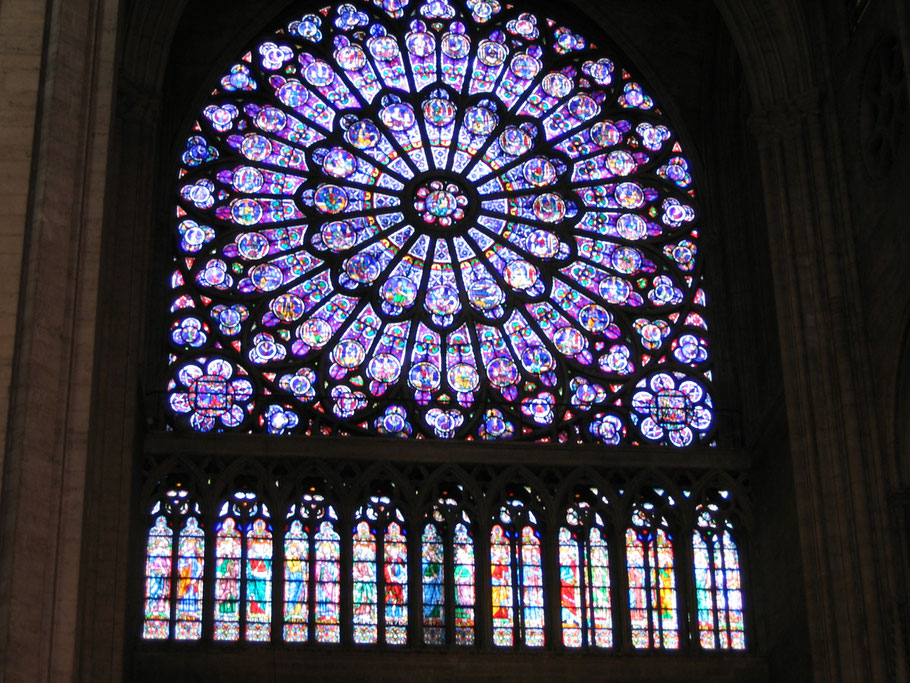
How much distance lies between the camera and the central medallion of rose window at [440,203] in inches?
719

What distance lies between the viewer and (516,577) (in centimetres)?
1612

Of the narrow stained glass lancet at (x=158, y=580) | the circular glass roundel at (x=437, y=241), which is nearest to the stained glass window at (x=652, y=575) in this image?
the circular glass roundel at (x=437, y=241)

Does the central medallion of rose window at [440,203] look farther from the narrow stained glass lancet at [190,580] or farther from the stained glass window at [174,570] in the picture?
the narrow stained glass lancet at [190,580]

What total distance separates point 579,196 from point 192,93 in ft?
13.9

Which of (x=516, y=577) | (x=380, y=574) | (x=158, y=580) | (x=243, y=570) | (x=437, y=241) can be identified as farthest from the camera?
(x=437, y=241)

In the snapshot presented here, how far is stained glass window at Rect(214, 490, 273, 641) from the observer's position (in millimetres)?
15609

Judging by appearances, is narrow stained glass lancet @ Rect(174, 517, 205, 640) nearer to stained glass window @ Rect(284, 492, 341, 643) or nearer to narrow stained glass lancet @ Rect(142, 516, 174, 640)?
narrow stained glass lancet @ Rect(142, 516, 174, 640)

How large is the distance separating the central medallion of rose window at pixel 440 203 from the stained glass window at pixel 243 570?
3814 mm

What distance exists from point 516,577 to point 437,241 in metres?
3.85

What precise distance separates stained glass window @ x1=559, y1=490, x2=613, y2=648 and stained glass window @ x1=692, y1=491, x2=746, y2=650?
88 centimetres

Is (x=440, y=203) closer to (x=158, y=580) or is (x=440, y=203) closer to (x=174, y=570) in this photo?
(x=174, y=570)

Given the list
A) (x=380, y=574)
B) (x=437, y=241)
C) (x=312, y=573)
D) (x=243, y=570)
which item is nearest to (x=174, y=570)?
(x=243, y=570)
